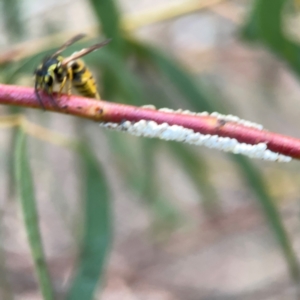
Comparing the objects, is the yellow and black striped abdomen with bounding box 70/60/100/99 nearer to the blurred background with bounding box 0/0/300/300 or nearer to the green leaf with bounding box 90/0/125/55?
the blurred background with bounding box 0/0/300/300

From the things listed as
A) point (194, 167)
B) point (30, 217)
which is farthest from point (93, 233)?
point (194, 167)

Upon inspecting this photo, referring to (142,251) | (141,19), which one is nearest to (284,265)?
(142,251)

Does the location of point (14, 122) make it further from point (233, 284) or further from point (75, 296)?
point (233, 284)

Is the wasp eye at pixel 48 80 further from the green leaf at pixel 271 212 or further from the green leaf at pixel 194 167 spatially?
the green leaf at pixel 194 167

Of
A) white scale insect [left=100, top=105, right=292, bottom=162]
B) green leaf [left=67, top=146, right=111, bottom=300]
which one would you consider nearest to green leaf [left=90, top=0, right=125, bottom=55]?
green leaf [left=67, top=146, right=111, bottom=300]

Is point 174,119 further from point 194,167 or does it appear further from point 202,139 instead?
point 194,167

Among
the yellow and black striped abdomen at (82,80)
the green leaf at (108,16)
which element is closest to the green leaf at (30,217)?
the yellow and black striped abdomen at (82,80)
